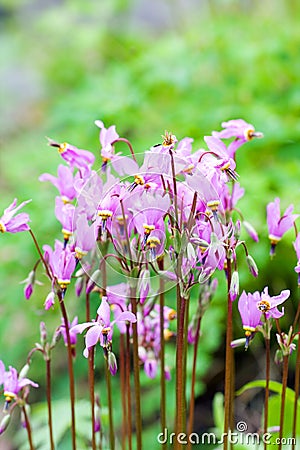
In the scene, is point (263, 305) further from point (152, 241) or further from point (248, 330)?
point (152, 241)

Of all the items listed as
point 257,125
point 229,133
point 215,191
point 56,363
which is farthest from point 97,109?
point 215,191

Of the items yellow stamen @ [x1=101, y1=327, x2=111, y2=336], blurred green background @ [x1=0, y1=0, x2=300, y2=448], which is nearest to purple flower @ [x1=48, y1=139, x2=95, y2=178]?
yellow stamen @ [x1=101, y1=327, x2=111, y2=336]

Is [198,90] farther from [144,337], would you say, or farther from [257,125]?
[144,337]

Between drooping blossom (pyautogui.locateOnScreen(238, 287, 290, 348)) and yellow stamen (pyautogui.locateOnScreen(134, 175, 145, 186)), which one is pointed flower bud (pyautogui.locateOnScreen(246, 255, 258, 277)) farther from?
yellow stamen (pyautogui.locateOnScreen(134, 175, 145, 186))

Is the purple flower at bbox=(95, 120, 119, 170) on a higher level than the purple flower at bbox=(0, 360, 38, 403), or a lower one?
higher

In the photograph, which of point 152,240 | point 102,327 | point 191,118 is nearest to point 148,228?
point 152,240
